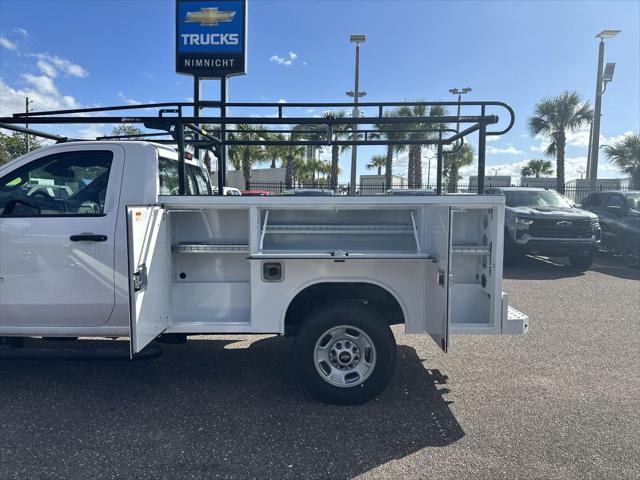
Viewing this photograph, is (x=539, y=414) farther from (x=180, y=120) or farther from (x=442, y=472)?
(x=180, y=120)

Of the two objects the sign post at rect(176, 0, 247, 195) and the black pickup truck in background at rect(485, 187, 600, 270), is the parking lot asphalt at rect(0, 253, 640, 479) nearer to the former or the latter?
the black pickup truck in background at rect(485, 187, 600, 270)

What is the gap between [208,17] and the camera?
31.7 ft

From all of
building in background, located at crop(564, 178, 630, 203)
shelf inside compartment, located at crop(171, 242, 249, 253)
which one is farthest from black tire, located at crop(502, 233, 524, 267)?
building in background, located at crop(564, 178, 630, 203)

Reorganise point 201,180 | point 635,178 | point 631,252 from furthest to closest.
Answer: point 635,178, point 631,252, point 201,180

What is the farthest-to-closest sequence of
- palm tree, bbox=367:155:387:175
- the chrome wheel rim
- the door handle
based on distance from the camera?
1. palm tree, bbox=367:155:387:175
2. the chrome wheel rim
3. the door handle

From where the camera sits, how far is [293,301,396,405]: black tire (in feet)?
12.0

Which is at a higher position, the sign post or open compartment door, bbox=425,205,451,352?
the sign post

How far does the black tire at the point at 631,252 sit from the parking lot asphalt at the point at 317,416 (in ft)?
22.3

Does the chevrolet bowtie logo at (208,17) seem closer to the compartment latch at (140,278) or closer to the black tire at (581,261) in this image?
the compartment latch at (140,278)

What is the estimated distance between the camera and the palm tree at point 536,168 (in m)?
55.4

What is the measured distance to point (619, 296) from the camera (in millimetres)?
8070

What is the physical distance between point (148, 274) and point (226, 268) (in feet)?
2.22

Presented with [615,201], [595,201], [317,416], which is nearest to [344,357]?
[317,416]

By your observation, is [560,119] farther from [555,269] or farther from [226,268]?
[226,268]
